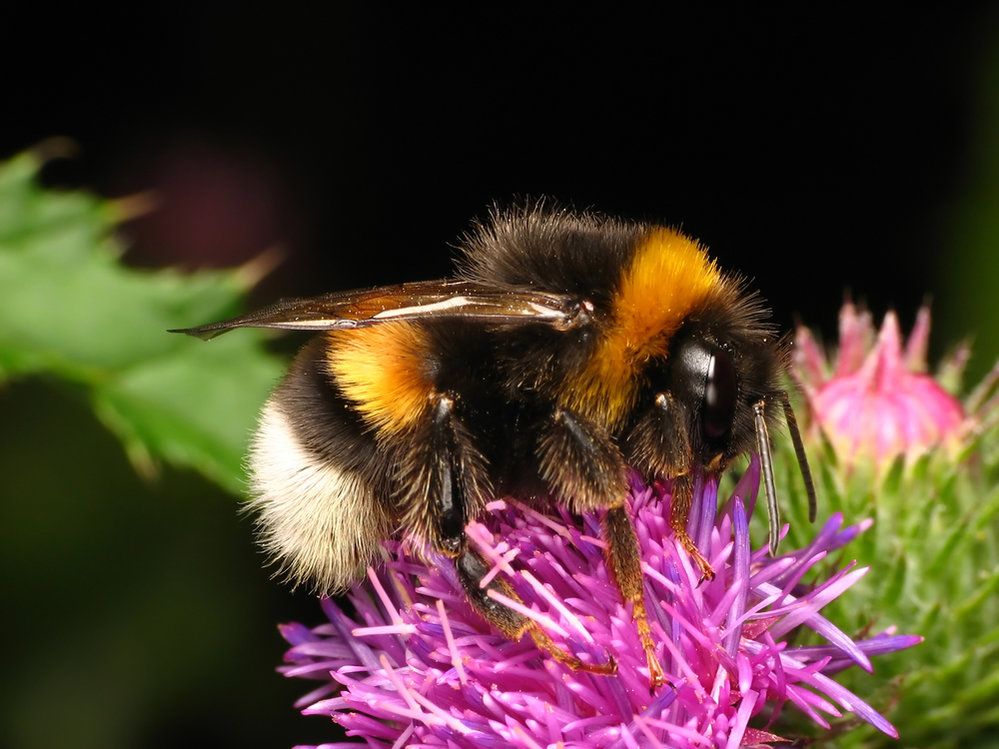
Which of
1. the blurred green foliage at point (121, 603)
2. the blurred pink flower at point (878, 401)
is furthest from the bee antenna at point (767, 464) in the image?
the blurred green foliage at point (121, 603)

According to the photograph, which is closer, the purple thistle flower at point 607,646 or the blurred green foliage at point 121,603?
the purple thistle flower at point 607,646

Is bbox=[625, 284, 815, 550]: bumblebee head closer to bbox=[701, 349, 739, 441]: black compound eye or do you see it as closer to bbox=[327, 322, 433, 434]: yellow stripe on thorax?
bbox=[701, 349, 739, 441]: black compound eye

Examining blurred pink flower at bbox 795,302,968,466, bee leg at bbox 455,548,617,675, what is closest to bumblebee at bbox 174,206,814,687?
bee leg at bbox 455,548,617,675

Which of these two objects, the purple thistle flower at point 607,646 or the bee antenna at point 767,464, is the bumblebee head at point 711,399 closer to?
the bee antenna at point 767,464

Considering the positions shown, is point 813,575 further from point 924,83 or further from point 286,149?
point 286,149

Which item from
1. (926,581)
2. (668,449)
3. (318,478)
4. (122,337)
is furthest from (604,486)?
(122,337)

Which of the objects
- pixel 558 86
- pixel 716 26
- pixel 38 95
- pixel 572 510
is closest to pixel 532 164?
pixel 558 86

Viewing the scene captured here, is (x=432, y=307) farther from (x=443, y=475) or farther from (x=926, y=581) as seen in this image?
(x=926, y=581)
